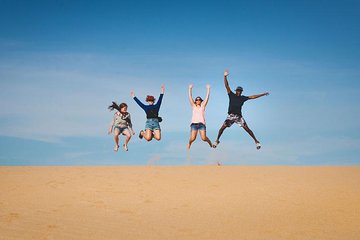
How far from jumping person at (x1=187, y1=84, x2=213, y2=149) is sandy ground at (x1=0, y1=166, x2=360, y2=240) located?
1.11m

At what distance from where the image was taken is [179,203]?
482 inches

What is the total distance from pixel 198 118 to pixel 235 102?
136 centimetres

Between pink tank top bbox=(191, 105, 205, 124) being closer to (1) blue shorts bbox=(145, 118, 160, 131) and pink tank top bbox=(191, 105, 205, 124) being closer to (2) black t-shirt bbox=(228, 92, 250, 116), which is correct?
(2) black t-shirt bbox=(228, 92, 250, 116)

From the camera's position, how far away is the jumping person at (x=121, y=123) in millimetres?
17359

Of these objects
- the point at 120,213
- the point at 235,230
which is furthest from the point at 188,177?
the point at 235,230

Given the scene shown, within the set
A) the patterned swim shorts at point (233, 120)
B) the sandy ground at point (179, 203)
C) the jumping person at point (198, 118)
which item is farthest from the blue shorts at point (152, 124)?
the patterned swim shorts at point (233, 120)

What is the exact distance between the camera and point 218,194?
13.2 m

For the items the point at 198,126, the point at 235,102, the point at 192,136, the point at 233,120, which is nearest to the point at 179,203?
the point at 192,136

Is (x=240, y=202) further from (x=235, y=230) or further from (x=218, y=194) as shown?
(x=235, y=230)

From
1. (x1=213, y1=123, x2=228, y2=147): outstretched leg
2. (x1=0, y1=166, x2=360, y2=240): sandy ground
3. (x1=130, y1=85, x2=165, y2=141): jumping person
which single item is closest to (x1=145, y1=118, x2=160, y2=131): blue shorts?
(x1=130, y1=85, x2=165, y2=141): jumping person

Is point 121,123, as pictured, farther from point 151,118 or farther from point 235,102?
point 235,102

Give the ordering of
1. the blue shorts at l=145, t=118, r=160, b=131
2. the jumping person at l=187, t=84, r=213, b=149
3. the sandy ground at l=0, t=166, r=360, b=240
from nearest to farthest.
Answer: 1. the sandy ground at l=0, t=166, r=360, b=240
2. the jumping person at l=187, t=84, r=213, b=149
3. the blue shorts at l=145, t=118, r=160, b=131

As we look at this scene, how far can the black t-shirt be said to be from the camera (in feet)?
53.7

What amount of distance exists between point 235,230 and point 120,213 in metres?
2.84
